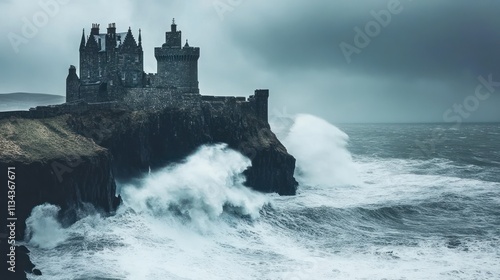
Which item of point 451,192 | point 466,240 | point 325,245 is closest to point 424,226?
point 466,240

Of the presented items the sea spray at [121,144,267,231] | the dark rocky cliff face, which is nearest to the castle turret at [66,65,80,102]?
the dark rocky cliff face

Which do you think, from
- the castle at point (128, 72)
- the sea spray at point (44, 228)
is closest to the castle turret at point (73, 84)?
the castle at point (128, 72)

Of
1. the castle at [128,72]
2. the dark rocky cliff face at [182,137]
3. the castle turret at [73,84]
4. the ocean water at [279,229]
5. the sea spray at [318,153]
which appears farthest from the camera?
the sea spray at [318,153]

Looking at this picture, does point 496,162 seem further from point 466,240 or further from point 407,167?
point 466,240

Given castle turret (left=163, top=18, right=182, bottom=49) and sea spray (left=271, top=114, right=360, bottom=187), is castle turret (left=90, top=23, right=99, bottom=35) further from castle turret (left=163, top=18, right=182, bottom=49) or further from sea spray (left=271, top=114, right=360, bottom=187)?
sea spray (left=271, top=114, right=360, bottom=187)

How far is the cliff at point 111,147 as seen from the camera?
4228cm

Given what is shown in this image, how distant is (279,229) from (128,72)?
22893 mm

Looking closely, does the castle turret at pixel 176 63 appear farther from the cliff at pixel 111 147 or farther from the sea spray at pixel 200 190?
the sea spray at pixel 200 190

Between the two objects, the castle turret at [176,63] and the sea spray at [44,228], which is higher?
the castle turret at [176,63]

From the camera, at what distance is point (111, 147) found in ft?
178

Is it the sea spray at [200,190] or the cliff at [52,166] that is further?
the sea spray at [200,190]

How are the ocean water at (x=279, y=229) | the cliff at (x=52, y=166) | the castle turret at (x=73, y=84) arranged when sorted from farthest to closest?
the castle turret at (x=73, y=84) < the ocean water at (x=279, y=229) < the cliff at (x=52, y=166)

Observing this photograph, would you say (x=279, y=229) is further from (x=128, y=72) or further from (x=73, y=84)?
(x=73, y=84)

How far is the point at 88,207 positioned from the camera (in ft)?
152
